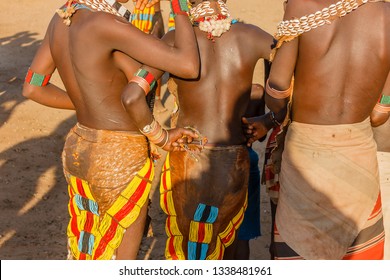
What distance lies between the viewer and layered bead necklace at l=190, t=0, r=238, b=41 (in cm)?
402

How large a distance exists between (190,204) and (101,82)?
1.03 meters

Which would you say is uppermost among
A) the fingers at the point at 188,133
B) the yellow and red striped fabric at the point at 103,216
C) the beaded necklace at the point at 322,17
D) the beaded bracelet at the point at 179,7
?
the beaded necklace at the point at 322,17

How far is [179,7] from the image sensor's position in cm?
399

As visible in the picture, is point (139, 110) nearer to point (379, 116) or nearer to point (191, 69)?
point (191, 69)

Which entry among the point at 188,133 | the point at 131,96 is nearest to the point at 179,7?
the point at 131,96

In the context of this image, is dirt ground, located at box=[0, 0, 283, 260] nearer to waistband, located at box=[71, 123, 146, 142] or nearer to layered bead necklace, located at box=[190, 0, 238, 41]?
waistband, located at box=[71, 123, 146, 142]

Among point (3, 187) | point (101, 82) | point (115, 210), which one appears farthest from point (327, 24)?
point (3, 187)

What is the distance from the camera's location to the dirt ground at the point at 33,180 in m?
5.93

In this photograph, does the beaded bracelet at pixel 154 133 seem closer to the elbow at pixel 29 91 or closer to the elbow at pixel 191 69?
the elbow at pixel 191 69

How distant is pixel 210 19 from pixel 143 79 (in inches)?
23.0

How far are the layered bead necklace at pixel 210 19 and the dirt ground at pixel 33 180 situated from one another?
250cm

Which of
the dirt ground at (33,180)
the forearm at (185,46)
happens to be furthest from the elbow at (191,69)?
the dirt ground at (33,180)

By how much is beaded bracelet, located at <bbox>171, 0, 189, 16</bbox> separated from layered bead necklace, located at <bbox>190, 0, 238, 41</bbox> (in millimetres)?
105

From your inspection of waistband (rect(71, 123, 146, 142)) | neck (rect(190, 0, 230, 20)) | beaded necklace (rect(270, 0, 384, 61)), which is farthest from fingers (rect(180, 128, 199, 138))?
beaded necklace (rect(270, 0, 384, 61))
